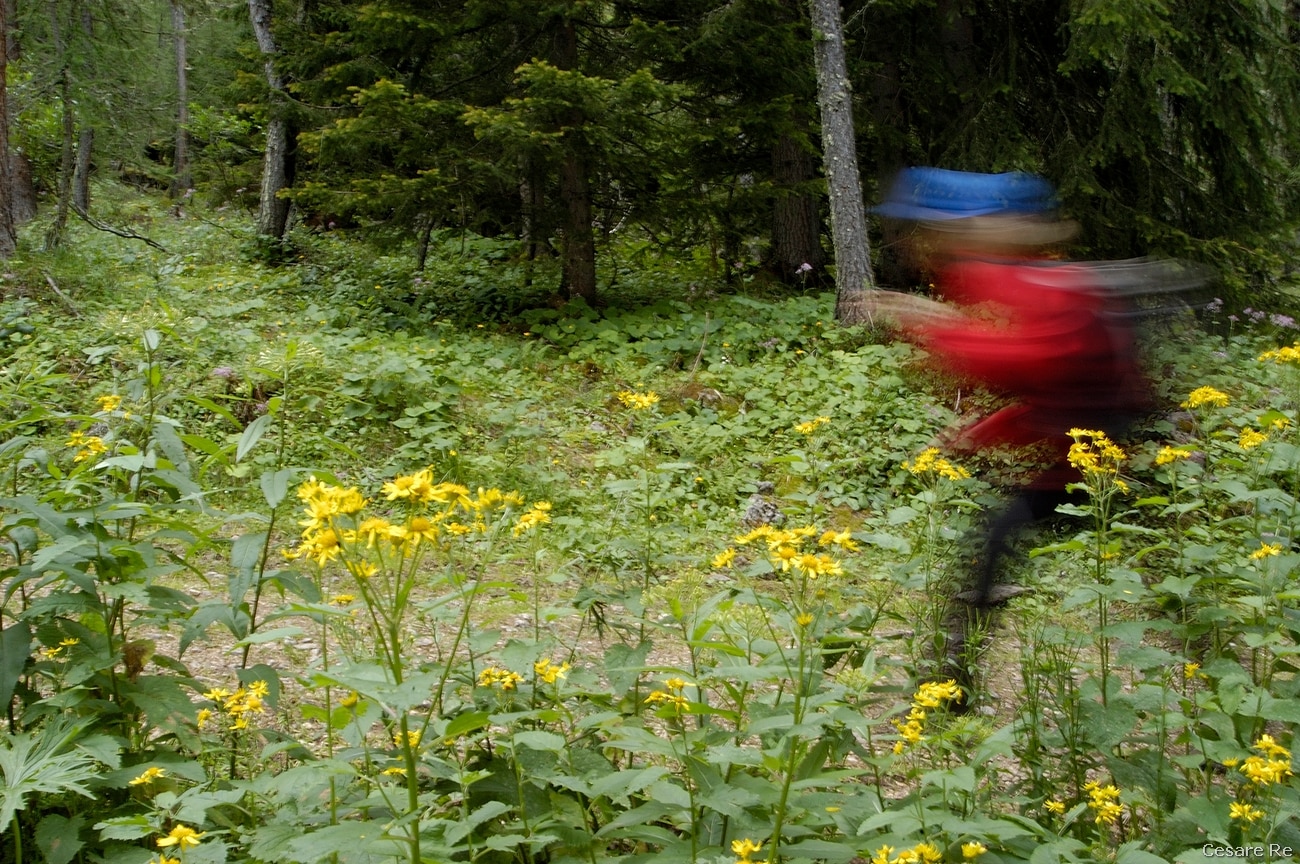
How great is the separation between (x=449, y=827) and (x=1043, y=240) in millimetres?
2661

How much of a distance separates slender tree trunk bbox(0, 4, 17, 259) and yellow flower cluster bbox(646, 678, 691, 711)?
851 cm

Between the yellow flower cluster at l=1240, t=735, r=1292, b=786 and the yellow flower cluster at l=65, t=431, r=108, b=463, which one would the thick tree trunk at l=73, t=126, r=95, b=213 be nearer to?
the yellow flower cluster at l=65, t=431, r=108, b=463

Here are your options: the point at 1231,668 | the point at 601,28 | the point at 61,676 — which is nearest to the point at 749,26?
the point at 601,28

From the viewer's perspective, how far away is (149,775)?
1.82 m

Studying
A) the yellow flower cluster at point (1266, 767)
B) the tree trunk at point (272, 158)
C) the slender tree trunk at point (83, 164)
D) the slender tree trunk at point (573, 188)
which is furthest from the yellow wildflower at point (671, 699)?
the slender tree trunk at point (83, 164)

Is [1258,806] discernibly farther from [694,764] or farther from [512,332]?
[512,332]

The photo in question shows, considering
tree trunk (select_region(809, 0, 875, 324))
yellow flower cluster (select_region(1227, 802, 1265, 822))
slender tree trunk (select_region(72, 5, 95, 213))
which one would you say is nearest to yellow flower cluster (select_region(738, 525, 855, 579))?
yellow flower cluster (select_region(1227, 802, 1265, 822))

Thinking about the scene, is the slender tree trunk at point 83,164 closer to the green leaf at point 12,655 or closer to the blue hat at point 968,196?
the green leaf at point 12,655

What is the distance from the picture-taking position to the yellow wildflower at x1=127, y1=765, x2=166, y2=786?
1809 mm

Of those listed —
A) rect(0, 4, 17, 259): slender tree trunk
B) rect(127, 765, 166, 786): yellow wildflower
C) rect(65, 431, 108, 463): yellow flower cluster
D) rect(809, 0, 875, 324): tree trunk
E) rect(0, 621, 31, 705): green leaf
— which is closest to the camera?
rect(127, 765, 166, 786): yellow wildflower

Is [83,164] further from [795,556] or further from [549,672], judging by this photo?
[795,556]

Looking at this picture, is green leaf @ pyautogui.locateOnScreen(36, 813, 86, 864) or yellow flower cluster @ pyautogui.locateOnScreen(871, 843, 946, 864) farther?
green leaf @ pyautogui.locateOnScreen(36, 813, 86, 864)

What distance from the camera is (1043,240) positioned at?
3.06 meters

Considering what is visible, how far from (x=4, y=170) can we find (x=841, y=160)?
7.49 m
